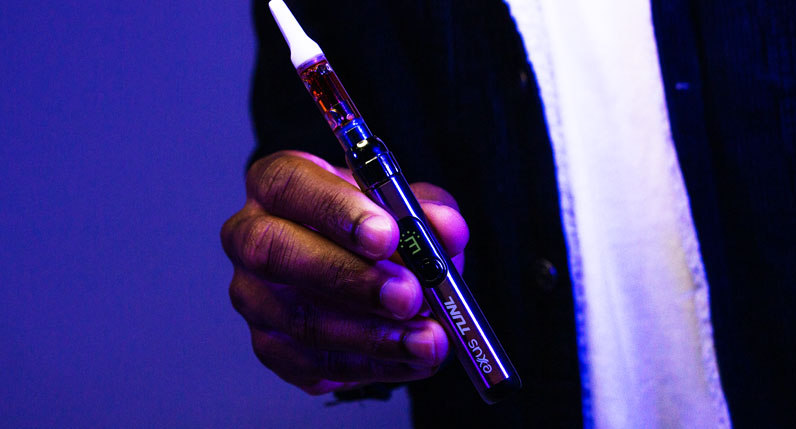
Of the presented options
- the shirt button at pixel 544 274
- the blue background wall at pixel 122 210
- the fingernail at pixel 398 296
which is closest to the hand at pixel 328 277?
the fingernail at pixel 398 296

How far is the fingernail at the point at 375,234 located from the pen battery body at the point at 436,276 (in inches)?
1.0

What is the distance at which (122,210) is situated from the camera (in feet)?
3.12

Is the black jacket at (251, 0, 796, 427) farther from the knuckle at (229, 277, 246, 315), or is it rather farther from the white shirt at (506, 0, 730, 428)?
the knuckle at (229, 277, 246, 315)

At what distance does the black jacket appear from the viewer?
51 cm

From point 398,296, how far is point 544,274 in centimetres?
26

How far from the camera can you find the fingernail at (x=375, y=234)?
14.1 inches

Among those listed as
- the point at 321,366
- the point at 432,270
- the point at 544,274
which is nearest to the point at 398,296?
the point at 432,270

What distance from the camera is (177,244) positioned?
981mm

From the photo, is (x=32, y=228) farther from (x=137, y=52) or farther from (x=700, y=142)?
(x=700, y=142)

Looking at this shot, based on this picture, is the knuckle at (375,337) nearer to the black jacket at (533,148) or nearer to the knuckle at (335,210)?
the knuckle at (335,210)

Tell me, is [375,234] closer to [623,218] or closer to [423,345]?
[423,345]

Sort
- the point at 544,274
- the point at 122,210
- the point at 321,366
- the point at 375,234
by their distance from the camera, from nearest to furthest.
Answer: the point at 375,234 → the point at 321,366 → the point at 544,274 → the point at 122,210

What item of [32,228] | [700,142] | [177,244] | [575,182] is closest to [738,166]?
[700,142]

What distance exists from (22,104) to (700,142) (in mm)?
1081
